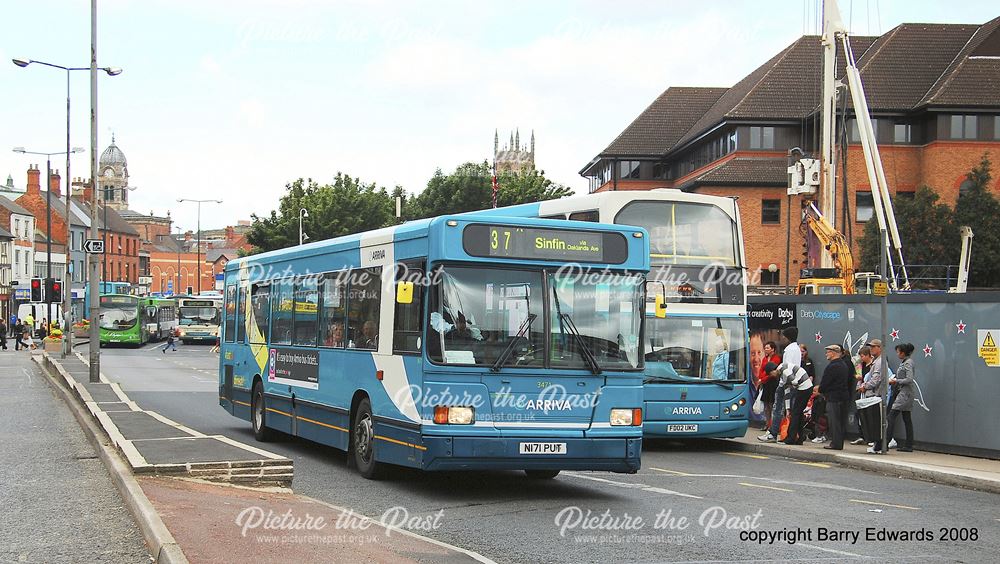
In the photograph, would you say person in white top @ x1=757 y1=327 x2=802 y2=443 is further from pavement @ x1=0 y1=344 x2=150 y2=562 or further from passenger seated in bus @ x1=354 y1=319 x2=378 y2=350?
pavement @ x1=0 y1=344 x2=150 y2=562

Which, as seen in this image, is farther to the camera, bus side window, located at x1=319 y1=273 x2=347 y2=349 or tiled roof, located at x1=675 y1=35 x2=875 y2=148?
tiled roof, located at x1=675 y1=35 x2=875 y2=148

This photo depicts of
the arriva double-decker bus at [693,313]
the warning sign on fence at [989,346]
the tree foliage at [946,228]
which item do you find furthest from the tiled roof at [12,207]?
the warning sign on fence at [989,346]

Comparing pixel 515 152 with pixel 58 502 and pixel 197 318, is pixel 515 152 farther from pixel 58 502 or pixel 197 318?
pixel 58 502

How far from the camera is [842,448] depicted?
17.8m

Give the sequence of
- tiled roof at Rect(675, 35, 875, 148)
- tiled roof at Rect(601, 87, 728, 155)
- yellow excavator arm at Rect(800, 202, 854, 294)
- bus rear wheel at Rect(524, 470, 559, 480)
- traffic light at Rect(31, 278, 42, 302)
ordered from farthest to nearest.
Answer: tiled roof at Rect(601, 87, 728, 155) < tiled roof at Rect(675, 35, 875, 148) < traffic light at Rect(31, 278, 42, 302) < yellow excavator arm at Rect(800, 202, 854, 294) < bus rear wheel at Rect(524, 470, 559, 480)

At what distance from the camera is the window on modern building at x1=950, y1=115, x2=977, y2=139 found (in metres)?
60.4

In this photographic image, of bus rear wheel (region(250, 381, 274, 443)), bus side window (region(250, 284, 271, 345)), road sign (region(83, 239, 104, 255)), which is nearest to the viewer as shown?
bus rear wheel (region(250, 381, 274, 443))

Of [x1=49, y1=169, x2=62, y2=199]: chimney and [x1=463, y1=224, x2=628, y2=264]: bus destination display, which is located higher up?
[x1=49, y1=169, x2=62, y2=199]: chimney

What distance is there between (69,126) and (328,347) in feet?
134

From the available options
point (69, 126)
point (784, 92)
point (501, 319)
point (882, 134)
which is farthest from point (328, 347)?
point (784, 92)

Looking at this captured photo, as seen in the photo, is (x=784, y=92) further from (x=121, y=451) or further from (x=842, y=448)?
(x=121, y=451)

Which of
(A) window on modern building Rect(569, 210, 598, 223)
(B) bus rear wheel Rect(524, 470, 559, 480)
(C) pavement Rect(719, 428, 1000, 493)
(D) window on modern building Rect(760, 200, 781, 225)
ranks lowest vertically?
(C) pavement Rect(719, 428, 1000, 493)

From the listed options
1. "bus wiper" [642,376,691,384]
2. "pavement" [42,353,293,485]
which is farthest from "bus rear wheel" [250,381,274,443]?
"bus wiper" [642,376,691,384]

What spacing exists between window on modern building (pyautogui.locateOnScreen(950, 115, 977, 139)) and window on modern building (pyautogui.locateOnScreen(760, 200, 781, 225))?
10511 millimetres
